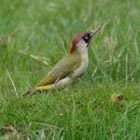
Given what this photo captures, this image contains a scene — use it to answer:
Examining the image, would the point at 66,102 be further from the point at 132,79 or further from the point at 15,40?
the point at 15,40

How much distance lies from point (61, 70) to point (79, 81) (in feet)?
0.66

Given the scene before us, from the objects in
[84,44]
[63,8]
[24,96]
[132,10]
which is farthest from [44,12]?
[24,96]

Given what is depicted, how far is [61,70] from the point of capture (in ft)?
26.6

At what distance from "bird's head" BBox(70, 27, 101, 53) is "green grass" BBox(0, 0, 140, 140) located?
0.53 ft

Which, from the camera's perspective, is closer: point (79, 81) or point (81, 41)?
point (79, 81)

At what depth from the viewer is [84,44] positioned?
8.45m

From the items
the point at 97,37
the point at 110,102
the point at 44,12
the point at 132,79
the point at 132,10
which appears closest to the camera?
the point at 110,102

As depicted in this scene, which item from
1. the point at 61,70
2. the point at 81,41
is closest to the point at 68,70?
the point at 61,70

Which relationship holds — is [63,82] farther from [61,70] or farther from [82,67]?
[82,67]

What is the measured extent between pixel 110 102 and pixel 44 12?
12.2 ft

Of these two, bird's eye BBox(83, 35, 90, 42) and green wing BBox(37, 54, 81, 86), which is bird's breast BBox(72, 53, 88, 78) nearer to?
green wing BBox(37, 54, 81, 86)

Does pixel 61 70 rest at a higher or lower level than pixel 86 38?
lower

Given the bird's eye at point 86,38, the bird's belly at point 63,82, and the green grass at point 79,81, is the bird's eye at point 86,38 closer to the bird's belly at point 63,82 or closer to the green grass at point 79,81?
the green grass at point 79,81

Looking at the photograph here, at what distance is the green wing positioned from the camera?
314 inches
